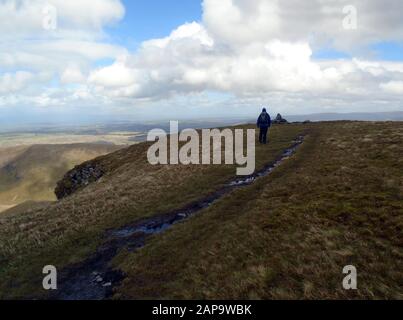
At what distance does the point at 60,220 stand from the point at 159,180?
11.5 meters

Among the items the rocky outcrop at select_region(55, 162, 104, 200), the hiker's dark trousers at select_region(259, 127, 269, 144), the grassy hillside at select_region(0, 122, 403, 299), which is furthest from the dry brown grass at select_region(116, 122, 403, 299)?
the rocky outcrop at select_region(55, 162, 104, 200)

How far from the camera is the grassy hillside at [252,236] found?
1217 centimetres

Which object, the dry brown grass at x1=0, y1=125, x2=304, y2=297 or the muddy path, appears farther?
the dry brown grass at x1=0, y1=125, x2=304, y2=297

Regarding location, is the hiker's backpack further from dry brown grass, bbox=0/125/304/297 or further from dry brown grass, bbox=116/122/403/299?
dry brown grass, bbox=116/122/403/299

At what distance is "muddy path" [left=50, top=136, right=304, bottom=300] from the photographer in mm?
14273

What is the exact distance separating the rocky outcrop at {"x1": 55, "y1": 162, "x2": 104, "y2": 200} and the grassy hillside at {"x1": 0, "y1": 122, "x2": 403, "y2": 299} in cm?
3070

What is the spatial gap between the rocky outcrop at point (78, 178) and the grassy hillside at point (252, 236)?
30699 mm

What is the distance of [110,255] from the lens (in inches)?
698

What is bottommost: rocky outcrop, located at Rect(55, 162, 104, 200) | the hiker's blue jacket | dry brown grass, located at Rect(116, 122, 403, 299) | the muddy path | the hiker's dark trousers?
rocky outcrop, located at Rect(55, 162, 104, 200)

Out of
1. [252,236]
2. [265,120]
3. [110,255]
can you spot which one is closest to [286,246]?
[252,236]

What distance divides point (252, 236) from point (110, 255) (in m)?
7.15

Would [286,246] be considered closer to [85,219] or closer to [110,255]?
[110,255]
